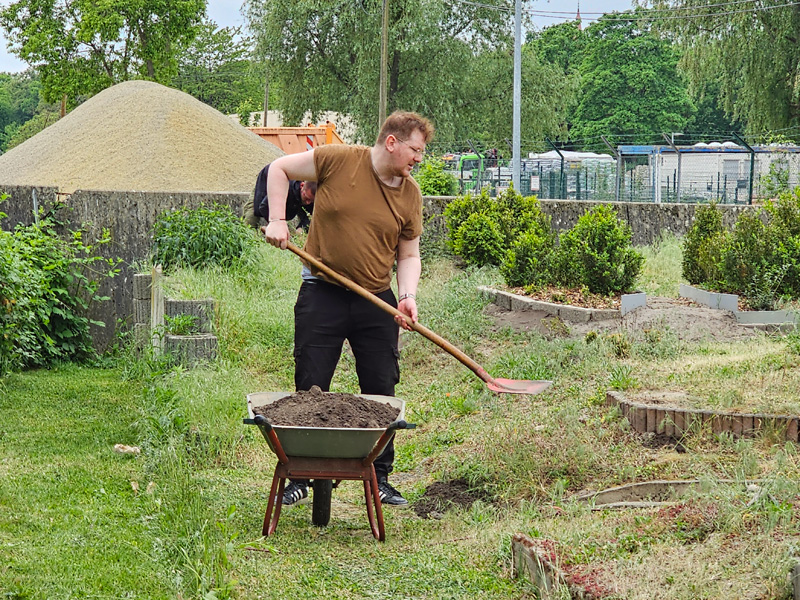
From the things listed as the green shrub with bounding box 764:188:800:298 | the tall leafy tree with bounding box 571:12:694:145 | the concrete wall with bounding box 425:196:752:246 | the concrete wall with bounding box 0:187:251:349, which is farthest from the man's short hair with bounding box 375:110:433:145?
the tall leafy tree with bounding box 571:12:694:145

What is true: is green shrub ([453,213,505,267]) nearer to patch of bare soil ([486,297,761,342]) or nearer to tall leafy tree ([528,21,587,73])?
patch of bare soil ([486,297,761,342])

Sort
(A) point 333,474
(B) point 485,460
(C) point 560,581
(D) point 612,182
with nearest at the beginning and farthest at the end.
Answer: (C) point 560,581
(A) point 333,474
(B) point 485,460
(D) point 612,182

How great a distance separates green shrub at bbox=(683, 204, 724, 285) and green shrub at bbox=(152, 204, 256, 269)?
466 centimetres

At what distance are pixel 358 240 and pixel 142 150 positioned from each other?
17659 millimetres

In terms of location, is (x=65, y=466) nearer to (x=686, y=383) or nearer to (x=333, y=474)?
(x=333, y=474)

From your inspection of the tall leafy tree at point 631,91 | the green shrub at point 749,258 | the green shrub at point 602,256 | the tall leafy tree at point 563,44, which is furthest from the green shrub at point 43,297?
the tall leafy tree at point 563,44

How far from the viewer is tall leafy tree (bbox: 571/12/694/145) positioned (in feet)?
207

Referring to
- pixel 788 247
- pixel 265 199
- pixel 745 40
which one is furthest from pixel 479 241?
pixel 745 40

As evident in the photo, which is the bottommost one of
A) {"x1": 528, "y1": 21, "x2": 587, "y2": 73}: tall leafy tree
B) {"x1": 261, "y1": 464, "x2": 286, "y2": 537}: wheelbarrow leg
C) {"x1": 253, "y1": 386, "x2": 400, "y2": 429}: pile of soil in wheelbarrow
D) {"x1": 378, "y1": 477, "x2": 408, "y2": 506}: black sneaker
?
{"x1": 378, "y1": 477, "x2": 408, "y2": 506}: black sneaker

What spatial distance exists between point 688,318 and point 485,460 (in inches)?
137

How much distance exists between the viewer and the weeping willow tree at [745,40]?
2916cm

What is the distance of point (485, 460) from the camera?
5.64 m

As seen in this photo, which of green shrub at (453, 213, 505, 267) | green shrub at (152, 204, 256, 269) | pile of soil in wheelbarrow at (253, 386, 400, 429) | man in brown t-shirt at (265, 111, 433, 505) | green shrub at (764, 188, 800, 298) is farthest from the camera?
green shrub at (453, 213, 505, 267)

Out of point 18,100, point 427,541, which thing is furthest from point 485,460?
point 18,100
